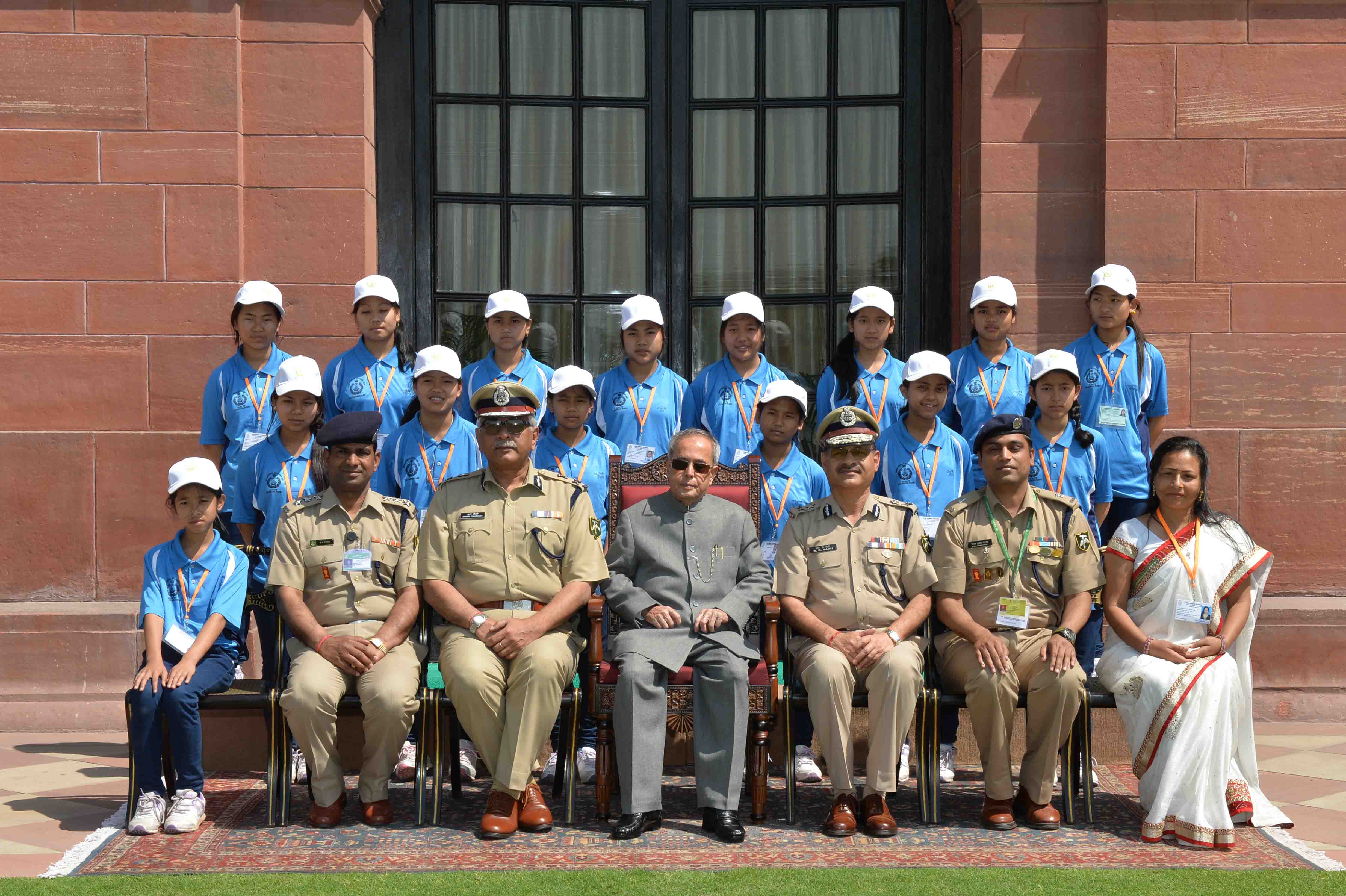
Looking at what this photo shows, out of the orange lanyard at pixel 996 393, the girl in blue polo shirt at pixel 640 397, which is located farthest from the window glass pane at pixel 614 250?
the orange lanyard at pixel 996 393

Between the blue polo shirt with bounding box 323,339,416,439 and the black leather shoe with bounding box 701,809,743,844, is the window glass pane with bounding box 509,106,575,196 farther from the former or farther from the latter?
the black leather shoe with bounding box 701,809,743,844

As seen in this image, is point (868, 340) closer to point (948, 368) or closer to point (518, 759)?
point (948, 368)

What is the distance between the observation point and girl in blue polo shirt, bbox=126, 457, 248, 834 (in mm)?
5188

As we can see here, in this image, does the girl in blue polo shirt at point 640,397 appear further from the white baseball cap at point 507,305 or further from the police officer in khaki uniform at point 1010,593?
the police officer in khaki uniform at point 1010,593

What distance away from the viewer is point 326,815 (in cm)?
515

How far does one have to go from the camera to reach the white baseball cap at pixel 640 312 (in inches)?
258

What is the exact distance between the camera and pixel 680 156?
853 cm

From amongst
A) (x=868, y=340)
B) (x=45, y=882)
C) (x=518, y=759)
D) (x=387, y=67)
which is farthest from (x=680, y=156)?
(x=45, y=882)

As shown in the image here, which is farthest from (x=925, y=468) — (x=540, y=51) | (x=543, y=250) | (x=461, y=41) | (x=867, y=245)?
(x=461, y=41)

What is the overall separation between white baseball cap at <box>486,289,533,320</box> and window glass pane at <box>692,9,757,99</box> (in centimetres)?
246

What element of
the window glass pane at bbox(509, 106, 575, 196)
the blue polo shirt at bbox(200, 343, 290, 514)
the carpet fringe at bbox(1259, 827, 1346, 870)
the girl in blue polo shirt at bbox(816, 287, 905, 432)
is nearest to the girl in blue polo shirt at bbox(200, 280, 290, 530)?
the blue polo shirt at bbox(200, 343, 290, 514)

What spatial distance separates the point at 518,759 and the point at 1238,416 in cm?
458

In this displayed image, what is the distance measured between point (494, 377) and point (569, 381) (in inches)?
28.4

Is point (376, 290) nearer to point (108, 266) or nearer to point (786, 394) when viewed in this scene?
point (108, 266)
